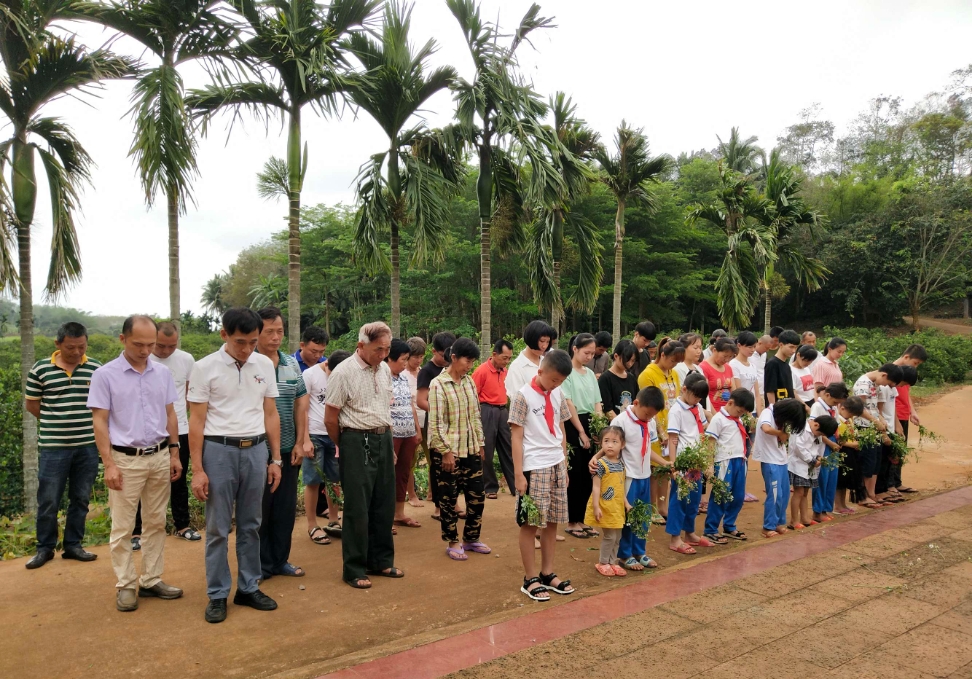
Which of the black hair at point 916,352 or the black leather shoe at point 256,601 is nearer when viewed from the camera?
the black leather shoe at point 256,601

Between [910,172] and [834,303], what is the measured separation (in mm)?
8642

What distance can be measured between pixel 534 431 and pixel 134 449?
253 cm

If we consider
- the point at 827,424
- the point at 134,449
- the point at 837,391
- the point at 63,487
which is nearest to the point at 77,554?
the point at 63,487

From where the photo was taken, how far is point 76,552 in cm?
494

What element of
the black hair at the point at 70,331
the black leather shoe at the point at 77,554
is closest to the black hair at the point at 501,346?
the black hair at the point at 70,331

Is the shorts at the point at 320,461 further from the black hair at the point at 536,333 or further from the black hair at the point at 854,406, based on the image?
the black hair at the point at 854,406

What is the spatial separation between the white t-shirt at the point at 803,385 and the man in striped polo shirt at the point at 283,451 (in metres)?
5.45

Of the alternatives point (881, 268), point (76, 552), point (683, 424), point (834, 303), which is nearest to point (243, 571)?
point (76, 552)

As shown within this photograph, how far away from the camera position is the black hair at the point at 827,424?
243 inches

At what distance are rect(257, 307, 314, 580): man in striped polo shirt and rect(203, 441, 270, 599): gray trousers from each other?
0.39m

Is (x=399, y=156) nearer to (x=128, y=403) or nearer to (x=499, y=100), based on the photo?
(x=499, y=100)

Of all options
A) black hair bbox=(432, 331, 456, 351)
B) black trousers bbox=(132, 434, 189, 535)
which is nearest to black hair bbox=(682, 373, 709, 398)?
black hair bbox=(432, 331, 456, 351)

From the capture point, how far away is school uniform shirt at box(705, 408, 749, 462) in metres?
5.70

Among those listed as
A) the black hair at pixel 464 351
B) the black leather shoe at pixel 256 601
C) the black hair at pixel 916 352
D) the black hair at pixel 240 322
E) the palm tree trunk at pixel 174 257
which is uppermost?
the palm tree trunk at pixel 174 257
